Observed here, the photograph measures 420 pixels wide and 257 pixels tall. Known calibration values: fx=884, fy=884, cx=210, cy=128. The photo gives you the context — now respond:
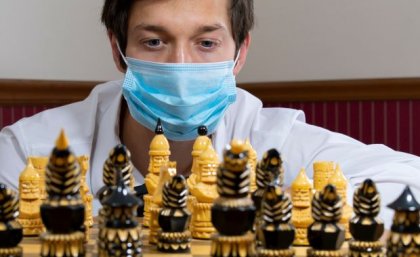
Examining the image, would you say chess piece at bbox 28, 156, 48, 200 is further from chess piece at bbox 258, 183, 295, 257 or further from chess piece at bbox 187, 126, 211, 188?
chess piece at bbox 258, 183, 295, 257

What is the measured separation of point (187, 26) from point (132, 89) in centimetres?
19

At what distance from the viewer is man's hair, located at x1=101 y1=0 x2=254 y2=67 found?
2.01m

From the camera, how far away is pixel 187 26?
1858mm

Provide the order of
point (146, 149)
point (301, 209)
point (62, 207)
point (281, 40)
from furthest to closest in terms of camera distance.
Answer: point (281, 40) → point (146, 149) → point (301, 209) → point (62, 207)

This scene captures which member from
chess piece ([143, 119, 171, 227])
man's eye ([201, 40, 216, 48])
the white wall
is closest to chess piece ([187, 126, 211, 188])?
chess piece ([143, 119, 171, 227])

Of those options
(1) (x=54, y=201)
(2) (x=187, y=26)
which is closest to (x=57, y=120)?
(2) (x=187, y=26)

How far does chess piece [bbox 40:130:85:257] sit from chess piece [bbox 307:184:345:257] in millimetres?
277

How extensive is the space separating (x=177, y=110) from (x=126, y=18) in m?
0.27

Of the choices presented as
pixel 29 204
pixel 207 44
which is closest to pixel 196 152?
pixel 29 204

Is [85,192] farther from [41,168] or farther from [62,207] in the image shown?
[62,207]

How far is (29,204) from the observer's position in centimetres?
133

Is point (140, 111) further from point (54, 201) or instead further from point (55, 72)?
point (55, 72)

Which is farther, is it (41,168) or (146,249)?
(41,168)

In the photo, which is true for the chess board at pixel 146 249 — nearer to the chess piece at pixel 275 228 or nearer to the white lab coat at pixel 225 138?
the chess piece at pixel 275 228
